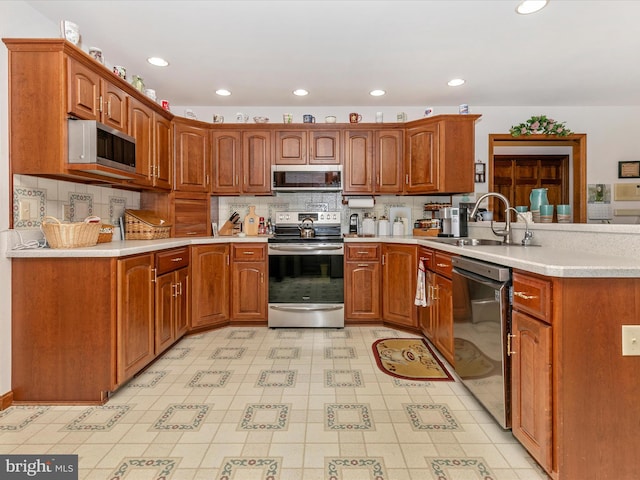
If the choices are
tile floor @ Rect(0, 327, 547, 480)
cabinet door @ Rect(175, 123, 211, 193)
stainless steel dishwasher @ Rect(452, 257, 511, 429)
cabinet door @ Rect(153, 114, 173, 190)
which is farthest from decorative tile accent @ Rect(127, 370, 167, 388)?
stainless steel dishwasher @ Rect(452, 257, 511, 429)

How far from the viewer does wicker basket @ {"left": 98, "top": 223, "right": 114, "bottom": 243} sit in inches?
107

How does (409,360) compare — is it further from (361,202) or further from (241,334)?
(361,202)

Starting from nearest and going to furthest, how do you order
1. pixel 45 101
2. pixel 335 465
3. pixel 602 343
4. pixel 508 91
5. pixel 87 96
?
pixel 602 343
pixel 335 465
pixel 45 101
pixel 87 96
pixel 508 91

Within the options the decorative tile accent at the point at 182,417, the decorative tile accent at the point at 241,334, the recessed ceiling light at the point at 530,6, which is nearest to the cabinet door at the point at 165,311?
the decorative tile accent at the point at 241,334

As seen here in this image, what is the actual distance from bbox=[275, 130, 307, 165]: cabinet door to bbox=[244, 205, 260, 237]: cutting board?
66 cm

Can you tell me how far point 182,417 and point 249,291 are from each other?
1720mm

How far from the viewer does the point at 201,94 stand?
3.71 meters

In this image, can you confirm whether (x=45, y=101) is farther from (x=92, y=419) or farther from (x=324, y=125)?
(x=324, y=125)

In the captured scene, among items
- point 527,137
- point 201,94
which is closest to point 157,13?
point 201,94

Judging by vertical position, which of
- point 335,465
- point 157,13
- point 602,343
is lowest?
point 335,465

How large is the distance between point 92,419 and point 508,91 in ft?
14.5

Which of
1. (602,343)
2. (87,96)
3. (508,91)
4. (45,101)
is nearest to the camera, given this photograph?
(602,343)

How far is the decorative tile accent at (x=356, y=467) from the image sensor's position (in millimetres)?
1462

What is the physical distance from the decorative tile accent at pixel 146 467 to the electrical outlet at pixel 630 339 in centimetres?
186
